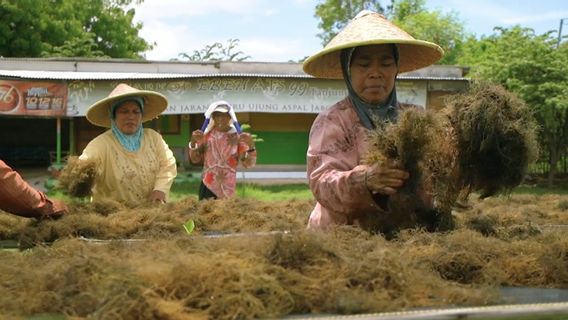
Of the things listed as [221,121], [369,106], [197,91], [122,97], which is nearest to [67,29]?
[197,91]

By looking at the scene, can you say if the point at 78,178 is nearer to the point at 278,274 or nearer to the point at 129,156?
→ the point at 129,156

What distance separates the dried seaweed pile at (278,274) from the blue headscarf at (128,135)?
208 centimetres

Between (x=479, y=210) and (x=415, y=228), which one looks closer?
(x=415, y=228)

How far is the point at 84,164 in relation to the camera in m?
3.91

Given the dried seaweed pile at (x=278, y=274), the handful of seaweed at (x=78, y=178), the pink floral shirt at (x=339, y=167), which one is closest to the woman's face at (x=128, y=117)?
the handful of seaweed at (x=78, y=178)

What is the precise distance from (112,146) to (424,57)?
2406 mm

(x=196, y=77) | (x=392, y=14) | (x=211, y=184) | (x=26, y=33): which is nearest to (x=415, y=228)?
(x=211, y=184)

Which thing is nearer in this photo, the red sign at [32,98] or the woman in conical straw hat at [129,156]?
the woman in conical straw hat at [129,156]

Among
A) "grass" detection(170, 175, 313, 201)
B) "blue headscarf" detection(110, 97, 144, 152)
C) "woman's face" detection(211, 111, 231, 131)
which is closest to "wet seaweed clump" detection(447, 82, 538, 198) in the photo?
"blue headscarf" detection(110, 97, 144, 152)

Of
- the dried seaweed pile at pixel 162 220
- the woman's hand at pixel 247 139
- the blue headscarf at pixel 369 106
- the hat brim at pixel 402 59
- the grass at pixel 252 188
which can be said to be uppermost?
the hat brim at pixel 402 59

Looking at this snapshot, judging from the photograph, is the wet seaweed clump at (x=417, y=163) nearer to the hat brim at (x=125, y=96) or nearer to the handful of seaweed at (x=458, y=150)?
Result: the handful of seaweed at (x=458, y=150)

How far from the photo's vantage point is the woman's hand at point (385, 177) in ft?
6.50

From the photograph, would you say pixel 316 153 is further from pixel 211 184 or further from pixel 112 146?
pixel 211 184

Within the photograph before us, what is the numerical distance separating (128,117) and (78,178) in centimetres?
74
